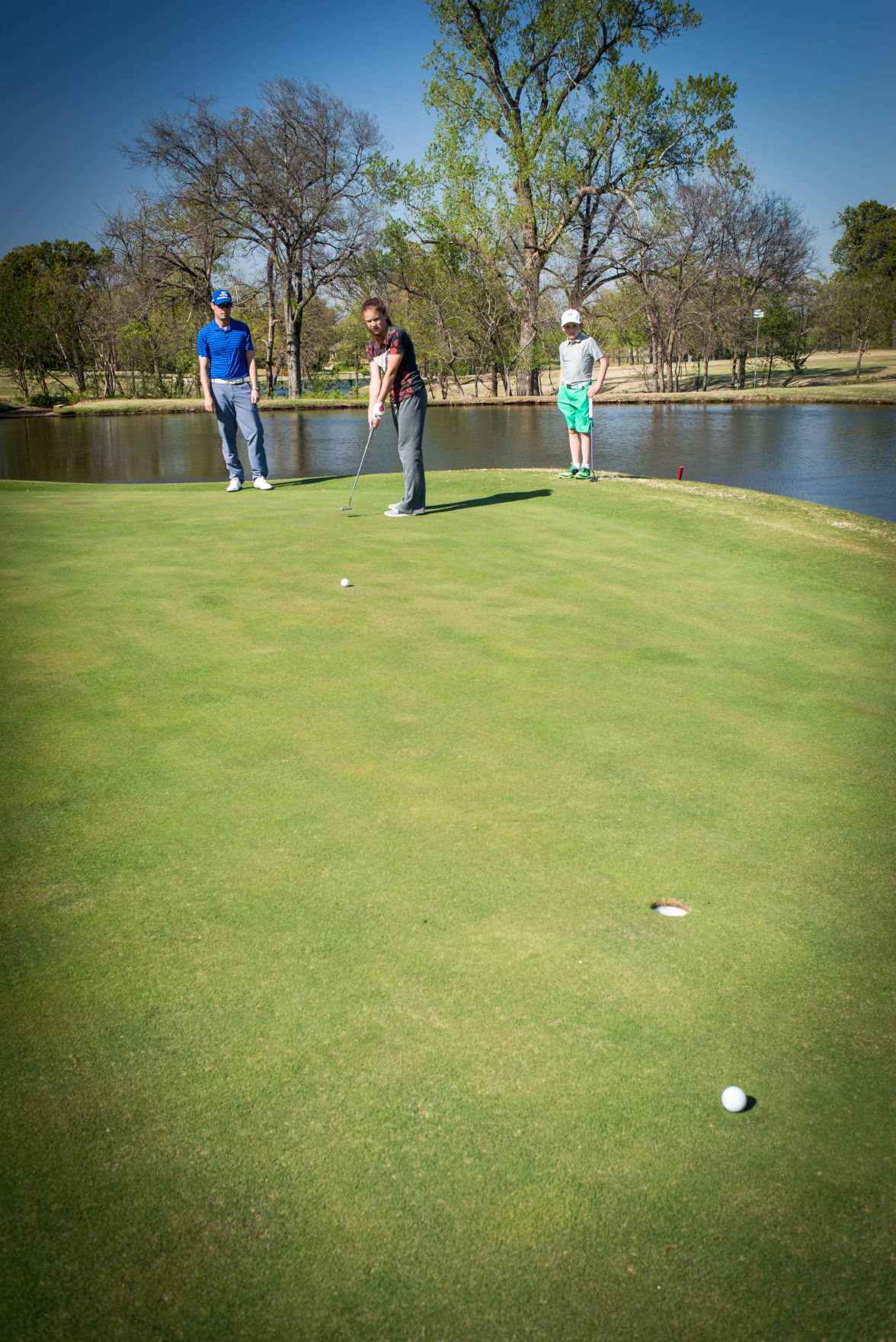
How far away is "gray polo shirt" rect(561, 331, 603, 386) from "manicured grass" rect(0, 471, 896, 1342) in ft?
24.7

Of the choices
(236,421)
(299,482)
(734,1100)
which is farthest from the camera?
(299,482)

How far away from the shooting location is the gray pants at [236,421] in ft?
32.8

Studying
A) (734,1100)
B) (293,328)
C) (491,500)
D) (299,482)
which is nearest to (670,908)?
(734,1100)

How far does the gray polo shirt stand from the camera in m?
11.0

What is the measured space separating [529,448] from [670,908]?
57.6 ft

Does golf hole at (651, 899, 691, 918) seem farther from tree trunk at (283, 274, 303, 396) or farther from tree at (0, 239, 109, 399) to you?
tree at (0, 239, 109, 399)

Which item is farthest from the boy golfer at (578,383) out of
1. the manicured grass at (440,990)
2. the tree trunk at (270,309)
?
the tree trunk at (270,309)

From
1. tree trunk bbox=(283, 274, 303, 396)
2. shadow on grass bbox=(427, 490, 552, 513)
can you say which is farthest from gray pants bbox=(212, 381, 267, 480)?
tree trunk bbox=(283, 274, 303, 396)

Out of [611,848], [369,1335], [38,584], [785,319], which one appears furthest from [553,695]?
[785,319]

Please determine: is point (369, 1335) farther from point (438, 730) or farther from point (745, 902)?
point (438, 730)

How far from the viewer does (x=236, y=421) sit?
10.4 metres

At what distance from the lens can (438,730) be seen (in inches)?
135

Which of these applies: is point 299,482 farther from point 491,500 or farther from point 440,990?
point 440,990

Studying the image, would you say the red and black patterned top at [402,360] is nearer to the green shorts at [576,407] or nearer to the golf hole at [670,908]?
the green shorts at [576,407]
